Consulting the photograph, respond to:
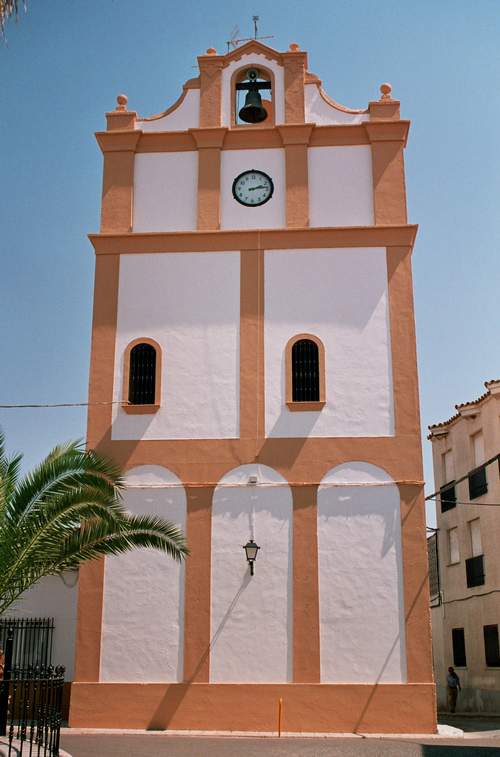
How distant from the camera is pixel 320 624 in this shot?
50.1 ft

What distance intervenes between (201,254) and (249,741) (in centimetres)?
851

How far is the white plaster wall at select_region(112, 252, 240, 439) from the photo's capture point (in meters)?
16.5

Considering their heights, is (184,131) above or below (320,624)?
above

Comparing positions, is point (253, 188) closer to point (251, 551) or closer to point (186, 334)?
point (186, 334)

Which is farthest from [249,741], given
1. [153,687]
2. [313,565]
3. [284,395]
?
[284,395]

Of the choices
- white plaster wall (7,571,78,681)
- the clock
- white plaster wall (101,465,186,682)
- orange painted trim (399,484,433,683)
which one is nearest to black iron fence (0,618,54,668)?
white plaster wall (7,571,78,681)

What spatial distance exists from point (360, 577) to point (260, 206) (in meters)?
7.10

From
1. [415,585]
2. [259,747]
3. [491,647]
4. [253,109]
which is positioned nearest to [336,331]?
[415,585]

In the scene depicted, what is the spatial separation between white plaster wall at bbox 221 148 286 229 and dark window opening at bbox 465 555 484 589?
479 inches

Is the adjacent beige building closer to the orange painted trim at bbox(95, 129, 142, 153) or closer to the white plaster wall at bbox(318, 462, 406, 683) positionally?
the white plaster wall at bbox(318, 462, 406, 683)

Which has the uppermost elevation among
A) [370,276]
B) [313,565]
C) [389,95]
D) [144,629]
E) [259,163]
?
[389,95]

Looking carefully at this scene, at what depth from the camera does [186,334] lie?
17000 mm

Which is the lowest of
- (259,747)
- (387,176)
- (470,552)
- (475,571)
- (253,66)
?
(259,747)

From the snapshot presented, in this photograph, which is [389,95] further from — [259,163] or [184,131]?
[184,131]
